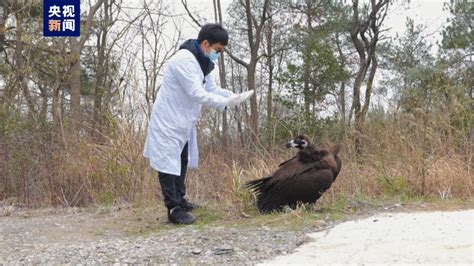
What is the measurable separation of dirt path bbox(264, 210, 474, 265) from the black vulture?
0.62 meters

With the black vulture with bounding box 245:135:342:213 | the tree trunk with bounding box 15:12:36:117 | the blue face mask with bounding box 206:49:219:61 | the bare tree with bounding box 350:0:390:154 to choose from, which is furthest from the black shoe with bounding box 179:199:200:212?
the bare tree with bounding box 350:0:390:154

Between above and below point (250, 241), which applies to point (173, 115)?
above

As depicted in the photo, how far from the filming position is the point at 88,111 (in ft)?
32.6

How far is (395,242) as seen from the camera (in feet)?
13.2

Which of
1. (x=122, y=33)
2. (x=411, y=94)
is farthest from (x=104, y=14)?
(x=411, y=94)

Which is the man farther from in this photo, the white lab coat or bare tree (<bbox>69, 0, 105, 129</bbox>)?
bare tree (<bbox>69, 0, 105, 129</bbox>)

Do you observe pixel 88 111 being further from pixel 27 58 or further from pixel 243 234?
pixel 243 234

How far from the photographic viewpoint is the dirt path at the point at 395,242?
3.70m

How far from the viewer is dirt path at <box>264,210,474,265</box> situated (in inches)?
145

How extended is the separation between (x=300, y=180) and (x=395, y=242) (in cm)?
150

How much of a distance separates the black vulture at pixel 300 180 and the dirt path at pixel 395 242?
62 cm

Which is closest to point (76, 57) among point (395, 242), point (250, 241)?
point (250, 241)

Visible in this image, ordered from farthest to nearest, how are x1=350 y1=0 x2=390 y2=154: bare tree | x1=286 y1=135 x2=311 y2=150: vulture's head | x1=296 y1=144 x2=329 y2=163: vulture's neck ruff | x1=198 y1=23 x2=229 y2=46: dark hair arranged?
x1=350 y1=0 x2=390 y2=154: bare tree → x1=286 y1=135 x2=311 y2=150: vulture's head → x1=296 y1=144 x2=329 y2=163: vulture's neck ruff → x1=198 y1=23 x2=229 y2=46: dark hair

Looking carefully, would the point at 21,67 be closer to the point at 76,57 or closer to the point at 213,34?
the point at 76,57
